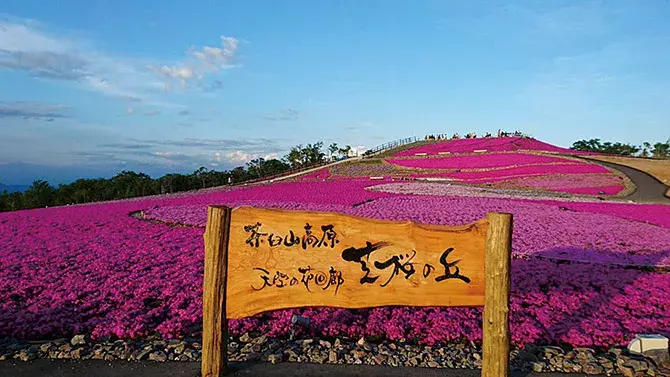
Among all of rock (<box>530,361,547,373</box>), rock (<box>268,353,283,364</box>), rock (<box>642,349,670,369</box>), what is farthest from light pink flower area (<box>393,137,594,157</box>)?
rock (<box>268,353,283,364</box>)

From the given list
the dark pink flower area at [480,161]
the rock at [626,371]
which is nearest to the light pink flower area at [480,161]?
the dark pink flower area at [480,161]

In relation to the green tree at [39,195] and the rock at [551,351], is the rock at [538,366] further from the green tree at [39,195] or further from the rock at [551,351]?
the green tree at [39,195]

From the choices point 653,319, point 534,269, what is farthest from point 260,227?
point 534,269

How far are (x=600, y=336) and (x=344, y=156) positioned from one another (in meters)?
57.3

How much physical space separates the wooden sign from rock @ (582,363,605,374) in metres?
1.61

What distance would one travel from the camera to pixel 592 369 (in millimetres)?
4859

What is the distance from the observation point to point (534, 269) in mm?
9234

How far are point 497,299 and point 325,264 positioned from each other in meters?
1.62

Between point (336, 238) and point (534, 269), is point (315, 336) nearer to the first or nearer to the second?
point (336, 238)

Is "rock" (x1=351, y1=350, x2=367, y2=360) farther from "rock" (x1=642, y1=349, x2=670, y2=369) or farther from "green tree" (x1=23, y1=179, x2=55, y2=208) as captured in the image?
"green tree" (x1=23, y1=179, x2=55, y2=208)

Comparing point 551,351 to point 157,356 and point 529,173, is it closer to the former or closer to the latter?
point 157,356

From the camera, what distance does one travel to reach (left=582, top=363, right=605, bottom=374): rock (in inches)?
190

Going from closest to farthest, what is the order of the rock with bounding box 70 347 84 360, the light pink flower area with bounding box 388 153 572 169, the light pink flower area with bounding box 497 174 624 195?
the rock with bounding box 70 347 84 360, the light pink flower area with bounding box 497 174 624 195, the light pink flower area with bounding box 388 153 572 169

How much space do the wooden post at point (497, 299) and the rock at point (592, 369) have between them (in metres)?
1.27
